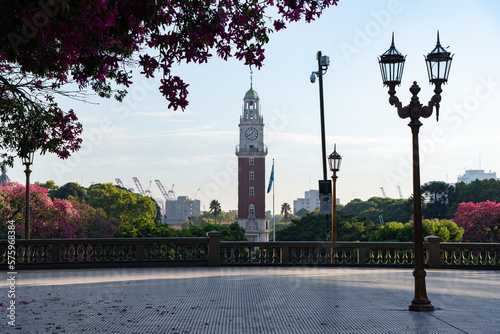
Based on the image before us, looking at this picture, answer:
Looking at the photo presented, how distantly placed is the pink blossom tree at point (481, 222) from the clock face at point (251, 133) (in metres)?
59.3

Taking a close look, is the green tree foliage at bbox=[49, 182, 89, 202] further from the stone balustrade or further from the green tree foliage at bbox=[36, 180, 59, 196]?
the stone balustrade

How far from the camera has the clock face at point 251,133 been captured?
407ft

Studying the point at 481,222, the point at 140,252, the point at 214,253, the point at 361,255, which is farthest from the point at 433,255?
the point at 481,222

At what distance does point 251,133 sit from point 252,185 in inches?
460

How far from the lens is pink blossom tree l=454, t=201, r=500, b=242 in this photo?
66.9 metres

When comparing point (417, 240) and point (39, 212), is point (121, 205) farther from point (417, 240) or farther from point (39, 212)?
point (417, 240)

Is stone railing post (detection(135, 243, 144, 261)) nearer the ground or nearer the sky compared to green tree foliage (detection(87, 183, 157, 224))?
nearer the ground

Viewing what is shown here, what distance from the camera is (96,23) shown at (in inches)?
202

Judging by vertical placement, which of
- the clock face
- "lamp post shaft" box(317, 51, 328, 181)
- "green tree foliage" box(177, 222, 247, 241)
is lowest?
"green tree foliage" box(177, 222, 247, 241)

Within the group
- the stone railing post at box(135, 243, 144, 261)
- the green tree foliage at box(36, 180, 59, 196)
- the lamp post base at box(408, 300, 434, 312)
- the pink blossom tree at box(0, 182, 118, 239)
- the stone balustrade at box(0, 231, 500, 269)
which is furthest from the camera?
the green tree foliage at box(36, 180, 59, 196)

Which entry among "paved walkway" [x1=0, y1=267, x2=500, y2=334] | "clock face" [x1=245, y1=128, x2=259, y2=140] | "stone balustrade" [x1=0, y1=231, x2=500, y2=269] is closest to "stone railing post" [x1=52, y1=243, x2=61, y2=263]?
"stone balustrade" [x1=0, y1=231, x2=500, y2=269]

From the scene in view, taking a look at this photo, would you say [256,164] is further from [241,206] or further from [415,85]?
[415,85]

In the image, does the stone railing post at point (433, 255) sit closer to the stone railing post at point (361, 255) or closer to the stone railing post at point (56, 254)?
the stone railing post at point (361, 255)

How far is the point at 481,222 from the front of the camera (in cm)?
6806
